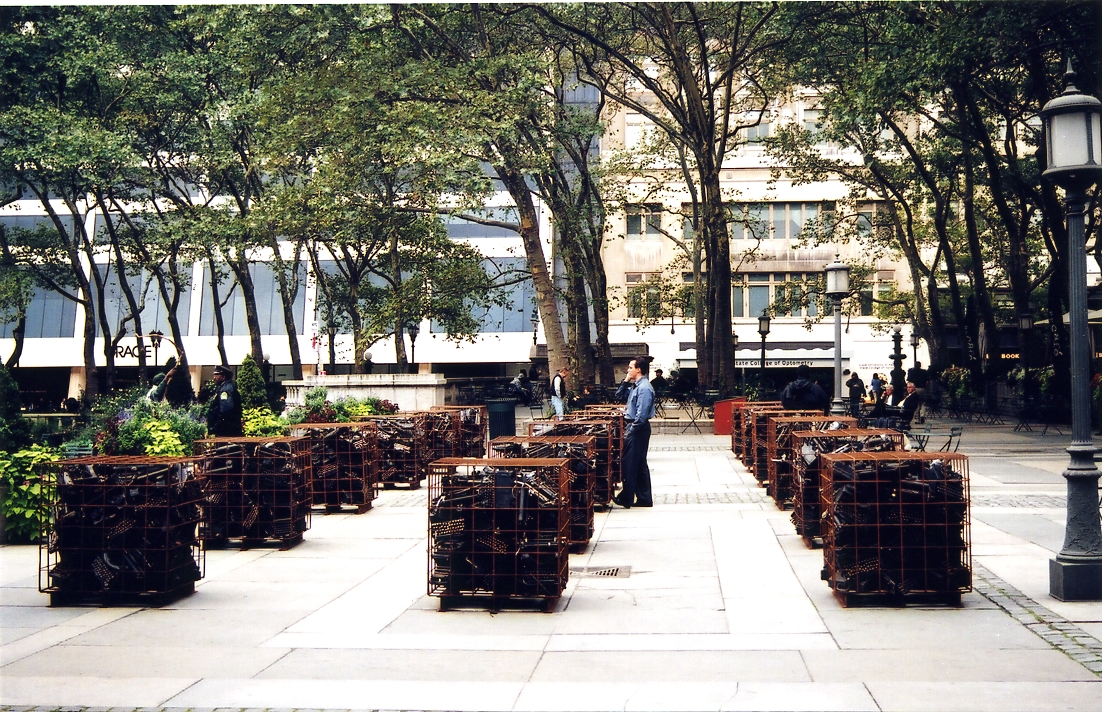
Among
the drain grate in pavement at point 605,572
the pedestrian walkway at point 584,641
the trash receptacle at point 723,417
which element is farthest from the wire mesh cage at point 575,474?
the trash receptacle at point 723,417

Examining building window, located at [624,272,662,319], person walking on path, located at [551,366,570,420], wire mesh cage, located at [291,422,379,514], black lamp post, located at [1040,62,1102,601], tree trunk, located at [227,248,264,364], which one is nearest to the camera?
black lamp post, located at [1040,62,1102,601]

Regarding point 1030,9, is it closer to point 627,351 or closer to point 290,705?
point 290,705

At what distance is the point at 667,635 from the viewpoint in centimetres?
763

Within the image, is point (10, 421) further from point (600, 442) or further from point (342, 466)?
point (600, 442)

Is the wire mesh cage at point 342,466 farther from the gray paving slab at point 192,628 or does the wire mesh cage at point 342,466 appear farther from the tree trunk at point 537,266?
the tree trunk at point 537,266

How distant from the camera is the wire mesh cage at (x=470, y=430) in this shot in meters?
20.0

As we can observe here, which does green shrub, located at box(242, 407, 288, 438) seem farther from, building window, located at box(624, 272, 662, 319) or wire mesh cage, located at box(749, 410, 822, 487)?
building window, located at box(624, 272, 662, 319)

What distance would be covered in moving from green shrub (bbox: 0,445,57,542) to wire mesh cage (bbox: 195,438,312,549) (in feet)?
5.64

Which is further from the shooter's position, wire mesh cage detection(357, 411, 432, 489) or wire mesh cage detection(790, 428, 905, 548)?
wire mesh cage detection(357, 411, 432, 489)

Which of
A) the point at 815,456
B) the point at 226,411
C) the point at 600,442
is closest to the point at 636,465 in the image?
the point at 600,442

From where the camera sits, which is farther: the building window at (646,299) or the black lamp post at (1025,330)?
the building window at (646,299)

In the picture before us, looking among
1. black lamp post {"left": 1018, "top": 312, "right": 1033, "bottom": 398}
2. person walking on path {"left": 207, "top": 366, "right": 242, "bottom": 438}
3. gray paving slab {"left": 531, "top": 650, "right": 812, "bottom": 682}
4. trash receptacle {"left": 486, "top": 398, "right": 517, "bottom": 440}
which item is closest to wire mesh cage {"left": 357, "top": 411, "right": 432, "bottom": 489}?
person walking on path {"left": 207, "top": 366, "right": 242, "bottom": 438}

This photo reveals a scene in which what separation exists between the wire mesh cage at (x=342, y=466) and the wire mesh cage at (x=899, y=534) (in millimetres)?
7766

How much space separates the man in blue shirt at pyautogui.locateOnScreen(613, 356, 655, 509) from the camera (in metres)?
13.4
